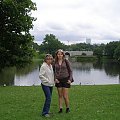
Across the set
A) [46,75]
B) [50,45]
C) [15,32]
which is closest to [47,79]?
[46,75]

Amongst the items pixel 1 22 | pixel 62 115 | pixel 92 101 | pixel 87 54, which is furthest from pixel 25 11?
pixel 87 54

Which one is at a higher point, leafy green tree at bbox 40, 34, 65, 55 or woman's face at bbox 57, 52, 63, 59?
leafy green tree at bbox 40, 34, 65, 55

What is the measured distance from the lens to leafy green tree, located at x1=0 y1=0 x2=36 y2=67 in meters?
30.9

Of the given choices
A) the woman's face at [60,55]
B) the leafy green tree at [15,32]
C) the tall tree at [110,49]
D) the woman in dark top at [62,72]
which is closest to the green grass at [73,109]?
the woman in dark top at [62,72]

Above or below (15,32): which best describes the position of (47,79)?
below

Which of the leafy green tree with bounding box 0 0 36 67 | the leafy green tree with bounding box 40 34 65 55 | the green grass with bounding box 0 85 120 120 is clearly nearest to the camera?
the green grass with bounding box 0 85 120 120

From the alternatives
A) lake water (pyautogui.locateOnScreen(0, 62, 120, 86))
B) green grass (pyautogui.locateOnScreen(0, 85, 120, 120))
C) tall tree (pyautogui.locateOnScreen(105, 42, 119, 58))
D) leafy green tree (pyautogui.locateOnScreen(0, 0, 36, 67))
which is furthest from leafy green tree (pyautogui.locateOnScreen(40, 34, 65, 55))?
green grass (pyautogui.locateOnScreen(0, 85, 120, 120))

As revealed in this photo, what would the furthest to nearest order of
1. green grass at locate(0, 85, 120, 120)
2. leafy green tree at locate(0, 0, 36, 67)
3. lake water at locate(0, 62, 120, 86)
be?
lake water at locate(0, 62, 120, 86) < leafy green tree at locate(0, 0, 36, 67) < green grass at locate(0, 85, 120, 120)

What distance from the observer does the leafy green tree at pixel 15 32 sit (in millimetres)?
30891

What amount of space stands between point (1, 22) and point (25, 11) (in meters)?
2.62

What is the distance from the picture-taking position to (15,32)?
32344 millimetres

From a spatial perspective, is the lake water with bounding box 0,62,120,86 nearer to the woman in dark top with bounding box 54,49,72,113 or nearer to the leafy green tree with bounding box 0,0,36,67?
the leafy green tree with bounding box 0,0,36,67

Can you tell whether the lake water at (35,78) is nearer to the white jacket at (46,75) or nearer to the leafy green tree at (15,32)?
the leafy green tree at (15,32)

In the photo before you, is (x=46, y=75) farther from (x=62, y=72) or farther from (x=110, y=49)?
(x=110, y=49)
